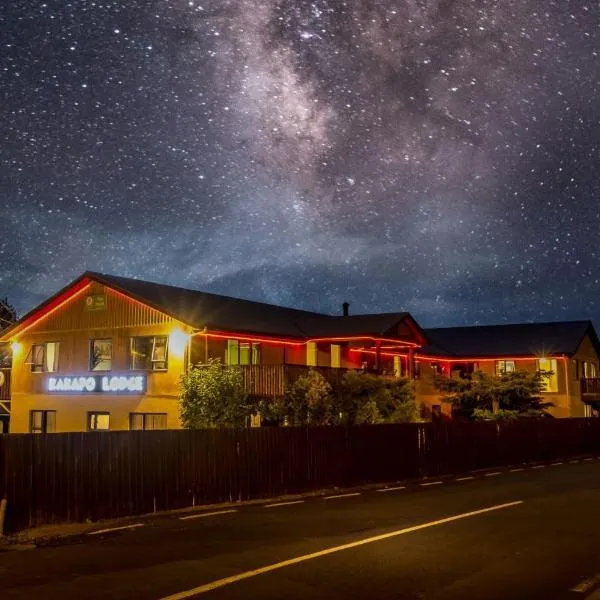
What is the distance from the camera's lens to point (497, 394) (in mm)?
40125

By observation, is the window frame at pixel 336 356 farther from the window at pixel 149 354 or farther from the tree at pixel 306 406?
the tree at pixel 306 406

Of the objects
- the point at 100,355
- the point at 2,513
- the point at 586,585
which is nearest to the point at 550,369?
the point at 100,355

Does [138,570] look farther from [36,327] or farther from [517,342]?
[517,342]

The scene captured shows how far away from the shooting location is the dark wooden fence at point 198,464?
14.7 m

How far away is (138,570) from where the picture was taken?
1015cm

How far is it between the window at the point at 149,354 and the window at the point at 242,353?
2.53 meters

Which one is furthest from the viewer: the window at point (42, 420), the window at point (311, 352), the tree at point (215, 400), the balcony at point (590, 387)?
the balcony at point (590, 387)

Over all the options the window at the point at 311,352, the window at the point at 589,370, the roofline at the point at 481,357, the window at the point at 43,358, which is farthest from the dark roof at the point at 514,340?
the window at the point at 43,358

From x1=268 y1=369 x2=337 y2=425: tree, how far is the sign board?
32.6ft

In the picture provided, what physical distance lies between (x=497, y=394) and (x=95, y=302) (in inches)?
783

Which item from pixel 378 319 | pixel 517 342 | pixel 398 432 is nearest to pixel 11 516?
pixel 398 432

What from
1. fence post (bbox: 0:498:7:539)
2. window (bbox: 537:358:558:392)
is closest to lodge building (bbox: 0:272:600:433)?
window (bbox: 537:358:558:392)

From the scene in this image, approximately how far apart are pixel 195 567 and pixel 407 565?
2711mm

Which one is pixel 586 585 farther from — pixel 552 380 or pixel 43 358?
pixel 552 380
